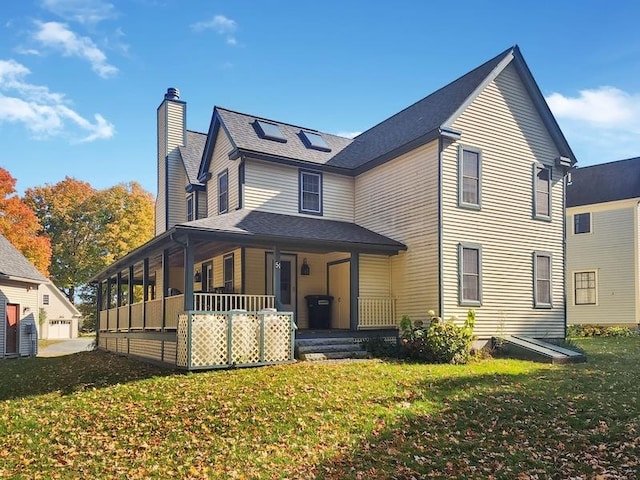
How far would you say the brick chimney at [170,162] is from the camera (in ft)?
78.4

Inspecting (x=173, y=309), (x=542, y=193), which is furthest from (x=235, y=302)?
(x=542, y=193)

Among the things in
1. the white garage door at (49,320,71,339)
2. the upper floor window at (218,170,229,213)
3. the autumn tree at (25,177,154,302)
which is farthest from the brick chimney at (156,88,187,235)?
the white garage door at (49,320,71,339)

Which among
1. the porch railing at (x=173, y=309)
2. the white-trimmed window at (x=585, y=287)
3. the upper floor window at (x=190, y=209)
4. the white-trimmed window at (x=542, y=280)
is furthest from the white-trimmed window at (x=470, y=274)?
the white-trimmed window at (x=585, y=287)

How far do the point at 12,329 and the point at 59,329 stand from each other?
79.1ft

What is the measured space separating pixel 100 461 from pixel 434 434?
4.53 m

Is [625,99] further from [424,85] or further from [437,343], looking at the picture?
[437,343]

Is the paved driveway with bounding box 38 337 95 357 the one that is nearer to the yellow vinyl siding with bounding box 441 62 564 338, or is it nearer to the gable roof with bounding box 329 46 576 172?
the gable roof with bounding box 329 46 576 172

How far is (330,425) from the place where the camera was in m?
8.52

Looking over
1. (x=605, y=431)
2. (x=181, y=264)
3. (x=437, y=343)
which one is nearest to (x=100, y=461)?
(x=605, y=431)

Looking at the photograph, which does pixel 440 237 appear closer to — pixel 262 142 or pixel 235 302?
pixel 235 302

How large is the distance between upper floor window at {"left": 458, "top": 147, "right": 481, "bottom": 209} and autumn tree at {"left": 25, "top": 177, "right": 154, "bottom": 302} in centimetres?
3727

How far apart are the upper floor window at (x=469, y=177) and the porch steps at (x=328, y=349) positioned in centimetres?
494

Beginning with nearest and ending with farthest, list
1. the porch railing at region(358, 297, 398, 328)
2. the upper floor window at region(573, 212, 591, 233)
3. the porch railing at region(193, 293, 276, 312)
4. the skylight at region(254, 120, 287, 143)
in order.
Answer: the porch railing at region(193, 293, 276, 312), the porch railing at region(358, 297, 398, 328), the skylight at region(254, 120, 287, 143), the upper floor window at region(573, 212, 591, 233)

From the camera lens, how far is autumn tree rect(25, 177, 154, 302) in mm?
48656
